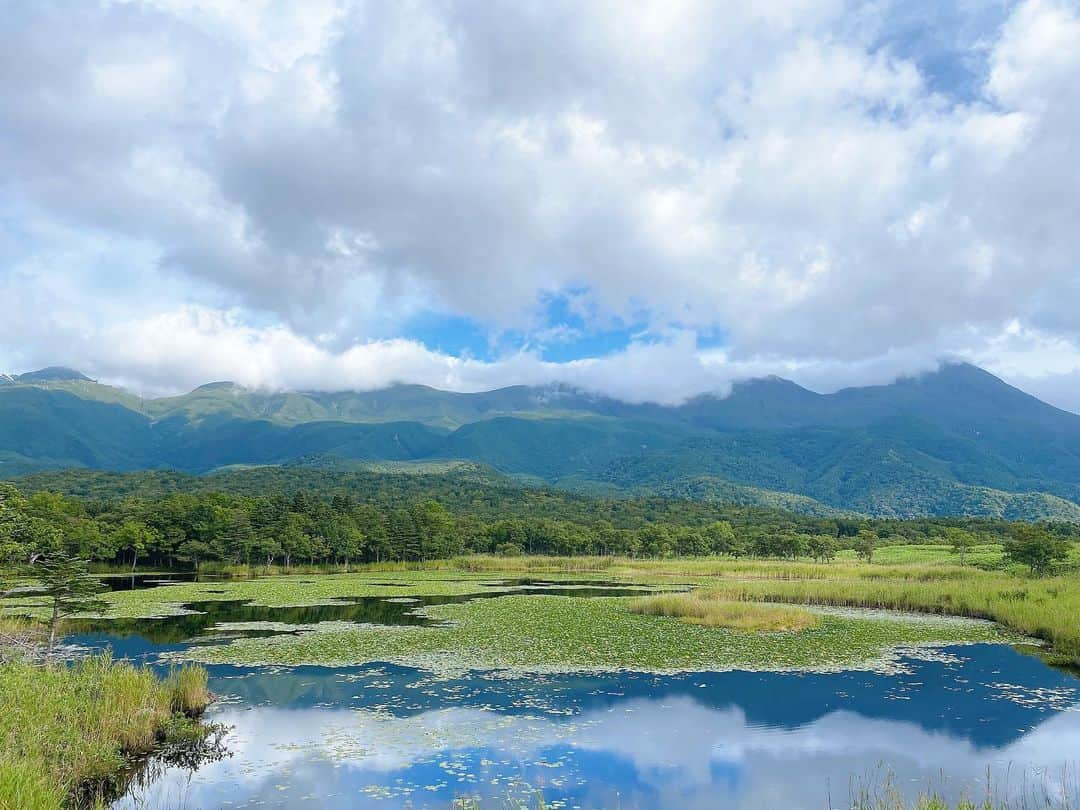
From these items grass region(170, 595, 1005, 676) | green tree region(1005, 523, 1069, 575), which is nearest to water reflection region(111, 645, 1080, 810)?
grass region(170, 595, 1005, 676)

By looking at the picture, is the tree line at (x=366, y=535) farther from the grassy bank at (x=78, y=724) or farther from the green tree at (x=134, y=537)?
the grassy bank at (x=78, y=724)

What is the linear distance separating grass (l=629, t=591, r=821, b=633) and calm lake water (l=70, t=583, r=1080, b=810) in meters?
10.2

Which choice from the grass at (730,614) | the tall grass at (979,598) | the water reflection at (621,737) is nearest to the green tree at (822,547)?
the tall grass at (979,598)

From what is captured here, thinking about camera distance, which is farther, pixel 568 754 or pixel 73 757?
pixel 568 754

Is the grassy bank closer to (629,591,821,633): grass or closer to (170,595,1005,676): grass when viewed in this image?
(170,595,1005,676): grass

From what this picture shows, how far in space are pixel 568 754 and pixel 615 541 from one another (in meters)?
106

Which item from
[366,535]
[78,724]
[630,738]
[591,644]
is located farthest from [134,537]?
[630,738]

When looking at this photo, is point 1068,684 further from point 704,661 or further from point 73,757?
point 73,757

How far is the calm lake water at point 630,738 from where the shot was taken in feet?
54.0

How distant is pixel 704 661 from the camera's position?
1194 inches

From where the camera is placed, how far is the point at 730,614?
4162cm

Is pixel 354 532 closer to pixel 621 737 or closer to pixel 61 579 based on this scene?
pixel 61 579

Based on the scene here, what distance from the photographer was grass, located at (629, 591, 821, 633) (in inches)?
1547

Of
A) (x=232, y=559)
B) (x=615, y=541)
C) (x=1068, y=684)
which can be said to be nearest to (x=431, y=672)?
(x=1068, y=684)
